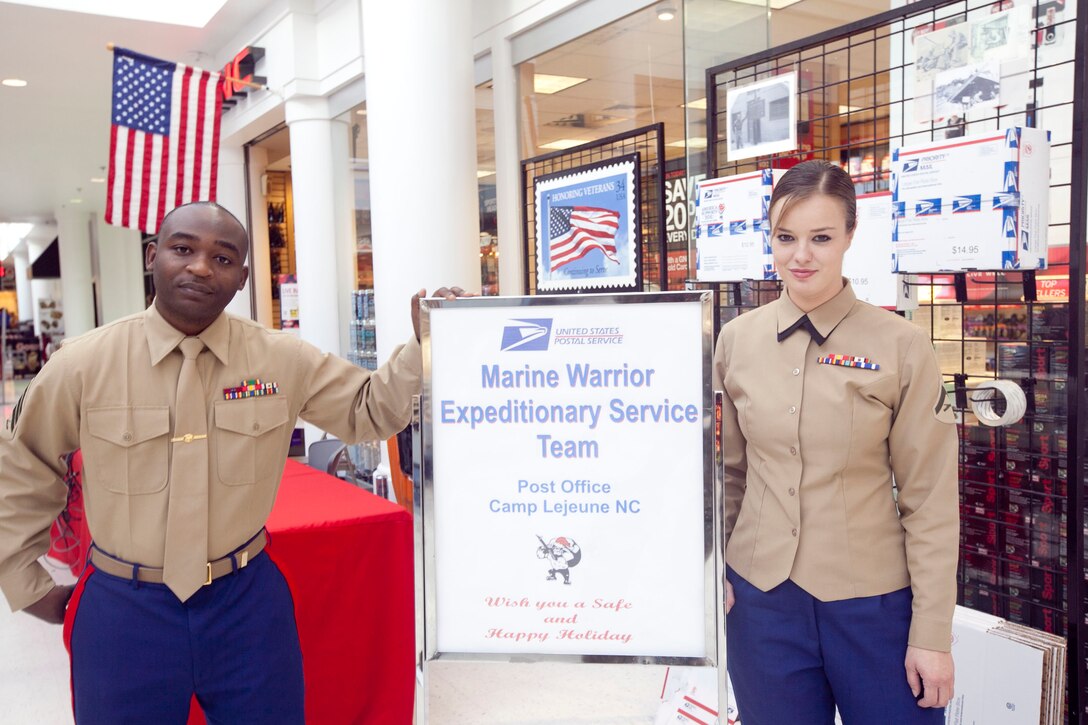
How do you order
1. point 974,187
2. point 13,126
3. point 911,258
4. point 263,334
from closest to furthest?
point 263,334 → point 974,187 → point 911,258 → point 13,126

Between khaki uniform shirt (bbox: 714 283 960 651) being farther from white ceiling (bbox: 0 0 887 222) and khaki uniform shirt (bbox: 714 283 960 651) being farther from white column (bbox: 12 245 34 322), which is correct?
white column (bbox: 12 245 34 322)

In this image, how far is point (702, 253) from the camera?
3.04 m

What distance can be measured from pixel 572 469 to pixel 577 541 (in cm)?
15

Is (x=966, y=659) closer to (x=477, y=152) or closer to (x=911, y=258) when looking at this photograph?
(x=911, y=258)

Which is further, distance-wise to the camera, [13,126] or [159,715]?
[13,126]

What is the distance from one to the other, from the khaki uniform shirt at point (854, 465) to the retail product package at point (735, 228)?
1.20m

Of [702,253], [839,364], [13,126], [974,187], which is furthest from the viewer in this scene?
[13,126]

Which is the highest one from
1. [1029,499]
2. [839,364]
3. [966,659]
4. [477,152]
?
[477,152]

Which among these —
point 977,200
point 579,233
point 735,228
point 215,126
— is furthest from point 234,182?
point 977,200

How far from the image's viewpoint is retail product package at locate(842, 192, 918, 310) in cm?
251

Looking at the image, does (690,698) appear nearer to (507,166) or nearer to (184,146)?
(507,166)

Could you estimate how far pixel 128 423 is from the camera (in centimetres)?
174

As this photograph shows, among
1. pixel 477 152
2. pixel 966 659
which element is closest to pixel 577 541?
pixel 966 659

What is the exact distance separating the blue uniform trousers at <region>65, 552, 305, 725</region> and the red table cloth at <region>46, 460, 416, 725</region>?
0.88 metres
